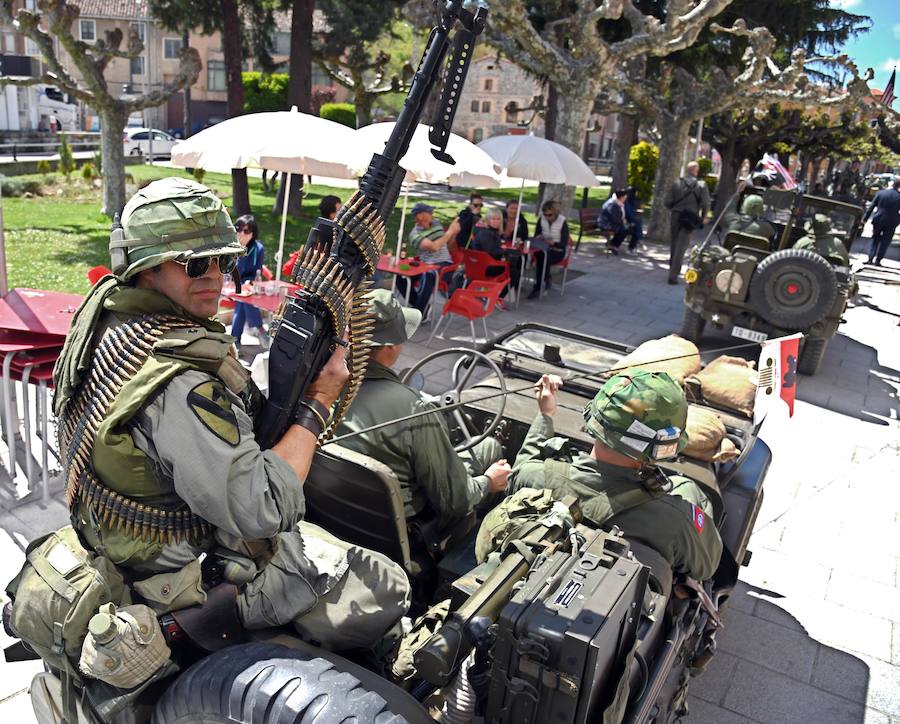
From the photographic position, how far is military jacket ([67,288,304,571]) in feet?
6.20

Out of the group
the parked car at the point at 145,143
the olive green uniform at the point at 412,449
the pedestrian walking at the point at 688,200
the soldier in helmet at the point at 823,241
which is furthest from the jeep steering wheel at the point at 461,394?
the parked car at the point at 145,143

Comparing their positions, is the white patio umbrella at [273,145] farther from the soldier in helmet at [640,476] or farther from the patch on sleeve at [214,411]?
the patch on sleeve at [214,411]

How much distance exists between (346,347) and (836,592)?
3.91m

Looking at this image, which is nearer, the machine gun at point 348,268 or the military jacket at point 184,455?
the military jacket at point 184,455

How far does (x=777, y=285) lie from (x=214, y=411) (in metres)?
8.34

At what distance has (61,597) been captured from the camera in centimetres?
210

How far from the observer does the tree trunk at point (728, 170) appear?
86.8ft

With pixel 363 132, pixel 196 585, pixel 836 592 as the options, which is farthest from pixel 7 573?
pixel 363 132

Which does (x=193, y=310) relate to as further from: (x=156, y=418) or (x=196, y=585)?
(x=196, y=585)

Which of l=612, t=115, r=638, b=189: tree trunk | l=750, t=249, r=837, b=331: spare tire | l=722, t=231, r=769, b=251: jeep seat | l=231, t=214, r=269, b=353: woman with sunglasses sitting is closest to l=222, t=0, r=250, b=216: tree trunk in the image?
l=231, t=214, r=269, b=353: woman with sunglasses sitting

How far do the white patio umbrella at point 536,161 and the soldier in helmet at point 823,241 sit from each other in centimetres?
307

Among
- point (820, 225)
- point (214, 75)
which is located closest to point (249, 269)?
point (820, 225)

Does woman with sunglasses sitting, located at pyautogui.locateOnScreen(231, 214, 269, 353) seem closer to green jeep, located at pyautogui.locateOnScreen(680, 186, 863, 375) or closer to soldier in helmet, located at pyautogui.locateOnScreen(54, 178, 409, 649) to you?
green jeep, located at pyautogui.locateOnScreen(680, 186, 863, 375)

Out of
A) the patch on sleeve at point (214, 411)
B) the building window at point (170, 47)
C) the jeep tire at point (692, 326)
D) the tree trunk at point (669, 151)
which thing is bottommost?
the jeep tire at point (692, 326)
